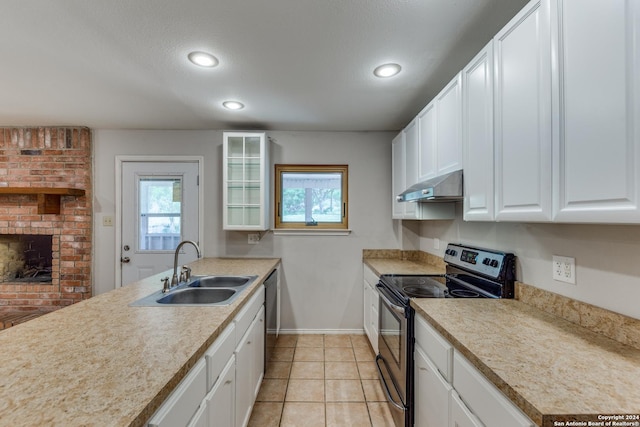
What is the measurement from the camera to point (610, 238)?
1.07 metres

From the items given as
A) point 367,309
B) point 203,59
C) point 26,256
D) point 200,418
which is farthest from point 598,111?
point 26,256

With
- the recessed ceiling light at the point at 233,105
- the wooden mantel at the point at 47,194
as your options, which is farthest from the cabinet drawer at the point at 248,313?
the wooden mantel at the point at 47,194

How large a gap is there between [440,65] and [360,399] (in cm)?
247

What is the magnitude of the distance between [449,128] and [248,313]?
174 centimetres

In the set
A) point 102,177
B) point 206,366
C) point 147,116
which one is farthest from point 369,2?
point 102,177

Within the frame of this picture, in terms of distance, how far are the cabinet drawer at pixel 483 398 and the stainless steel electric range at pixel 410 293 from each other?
19.1 inches

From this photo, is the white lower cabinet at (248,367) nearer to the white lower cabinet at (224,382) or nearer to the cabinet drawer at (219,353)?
the white lower cabinet at (224,382)

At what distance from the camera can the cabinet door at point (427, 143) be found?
78.0 inches

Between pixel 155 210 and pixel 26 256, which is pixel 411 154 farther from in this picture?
pixel 26 256

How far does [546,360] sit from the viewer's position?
0.88 metres

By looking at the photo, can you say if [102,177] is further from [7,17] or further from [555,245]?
[555,245]

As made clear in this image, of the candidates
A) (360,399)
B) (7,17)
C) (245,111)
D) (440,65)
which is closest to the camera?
(7,17)

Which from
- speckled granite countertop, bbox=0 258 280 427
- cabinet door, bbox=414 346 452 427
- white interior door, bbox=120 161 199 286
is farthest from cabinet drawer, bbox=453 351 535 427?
white interior door, bbox=120 161 199 286

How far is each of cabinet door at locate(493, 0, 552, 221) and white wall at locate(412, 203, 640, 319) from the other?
29 cm
